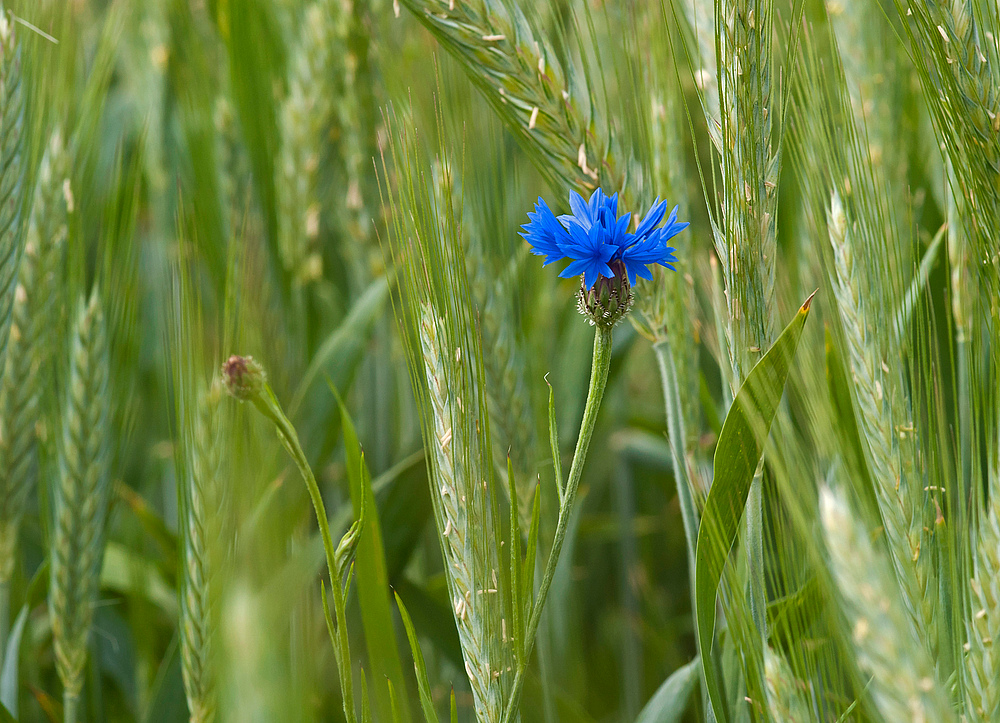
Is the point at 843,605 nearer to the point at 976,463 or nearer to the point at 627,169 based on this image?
the point at 976,463

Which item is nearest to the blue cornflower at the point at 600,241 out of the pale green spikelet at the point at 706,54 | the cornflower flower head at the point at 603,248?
the cornflower flower head at the point at 603,248

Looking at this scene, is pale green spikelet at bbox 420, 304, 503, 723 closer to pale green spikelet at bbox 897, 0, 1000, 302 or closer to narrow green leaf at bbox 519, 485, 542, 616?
narrow green leaf at bbox 519, 485, 542, 616

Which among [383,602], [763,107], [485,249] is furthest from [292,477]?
[763,107]

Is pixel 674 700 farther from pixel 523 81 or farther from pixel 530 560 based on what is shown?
pixel 523 81

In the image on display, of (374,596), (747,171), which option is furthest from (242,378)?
(747,171)

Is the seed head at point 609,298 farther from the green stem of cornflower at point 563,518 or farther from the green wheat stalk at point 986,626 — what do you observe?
the green wheat stalk at point 986,626
